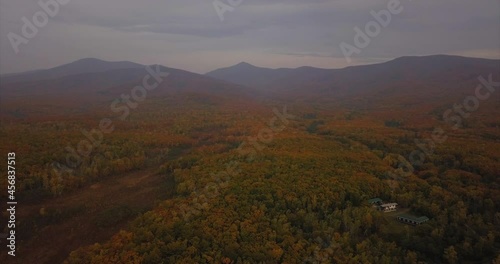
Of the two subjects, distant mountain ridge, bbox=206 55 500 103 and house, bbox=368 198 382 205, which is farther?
distant mountain ridge, bbox=206 55 500 103

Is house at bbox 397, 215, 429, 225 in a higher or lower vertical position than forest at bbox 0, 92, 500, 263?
lower

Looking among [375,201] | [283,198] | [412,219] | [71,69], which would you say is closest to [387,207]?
[375,201]

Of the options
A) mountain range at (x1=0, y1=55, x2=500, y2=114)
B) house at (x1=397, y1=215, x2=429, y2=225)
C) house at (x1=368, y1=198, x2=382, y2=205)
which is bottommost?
house at (x1=397, y1=215, x2=429, y2=225)

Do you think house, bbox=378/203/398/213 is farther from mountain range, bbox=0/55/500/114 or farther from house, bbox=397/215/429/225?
mountain range, bbox=0/55/500/114

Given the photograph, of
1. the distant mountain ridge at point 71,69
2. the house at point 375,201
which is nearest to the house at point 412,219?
the house at point 375,201

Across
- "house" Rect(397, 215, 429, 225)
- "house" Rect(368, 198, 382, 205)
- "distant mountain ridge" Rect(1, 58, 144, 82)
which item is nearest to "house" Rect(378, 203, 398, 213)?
"house" Rect(368, 198, 382, 205)

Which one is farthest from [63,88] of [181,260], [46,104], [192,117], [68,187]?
[181,260]

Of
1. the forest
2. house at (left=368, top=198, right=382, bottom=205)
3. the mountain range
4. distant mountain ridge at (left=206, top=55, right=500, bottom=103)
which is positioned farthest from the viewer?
distant mountain ridge at (left=206, top=55, right=500, bottom=103)

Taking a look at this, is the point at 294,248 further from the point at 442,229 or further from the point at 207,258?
the point at 442,229

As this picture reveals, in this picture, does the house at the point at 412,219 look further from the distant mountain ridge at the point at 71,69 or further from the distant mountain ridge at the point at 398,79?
the distant mountain ridge at the point at 71,69
